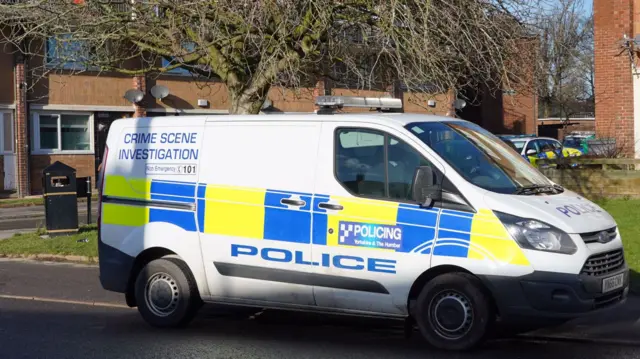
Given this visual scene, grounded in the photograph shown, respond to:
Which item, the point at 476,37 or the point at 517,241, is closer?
the point at 517,241

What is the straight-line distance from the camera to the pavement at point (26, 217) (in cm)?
1808

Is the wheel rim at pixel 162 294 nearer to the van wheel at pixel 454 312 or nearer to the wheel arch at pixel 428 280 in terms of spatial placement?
the wheel arch at pixel 428 280

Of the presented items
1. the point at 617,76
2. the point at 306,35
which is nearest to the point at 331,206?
the point at 306,35

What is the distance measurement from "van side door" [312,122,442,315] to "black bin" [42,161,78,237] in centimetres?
851

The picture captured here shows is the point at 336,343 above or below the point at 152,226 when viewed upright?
below

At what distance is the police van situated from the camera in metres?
6.38

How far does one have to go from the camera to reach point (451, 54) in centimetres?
1087

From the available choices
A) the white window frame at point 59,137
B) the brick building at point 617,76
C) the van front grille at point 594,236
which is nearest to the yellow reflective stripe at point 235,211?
the van front grille at point 594,236

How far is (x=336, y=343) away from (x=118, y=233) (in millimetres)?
2547

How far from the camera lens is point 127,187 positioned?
8.09 m

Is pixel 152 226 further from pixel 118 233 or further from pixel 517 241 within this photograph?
pixel 517 241

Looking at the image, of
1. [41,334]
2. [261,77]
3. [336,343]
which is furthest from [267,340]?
[261,77]

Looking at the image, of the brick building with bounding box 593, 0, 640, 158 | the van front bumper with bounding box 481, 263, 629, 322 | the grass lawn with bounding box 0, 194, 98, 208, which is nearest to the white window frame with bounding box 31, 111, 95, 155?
the grass lawn with bounding box 0, 194, 98, 208

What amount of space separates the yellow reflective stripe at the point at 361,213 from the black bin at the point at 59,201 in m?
8.64
